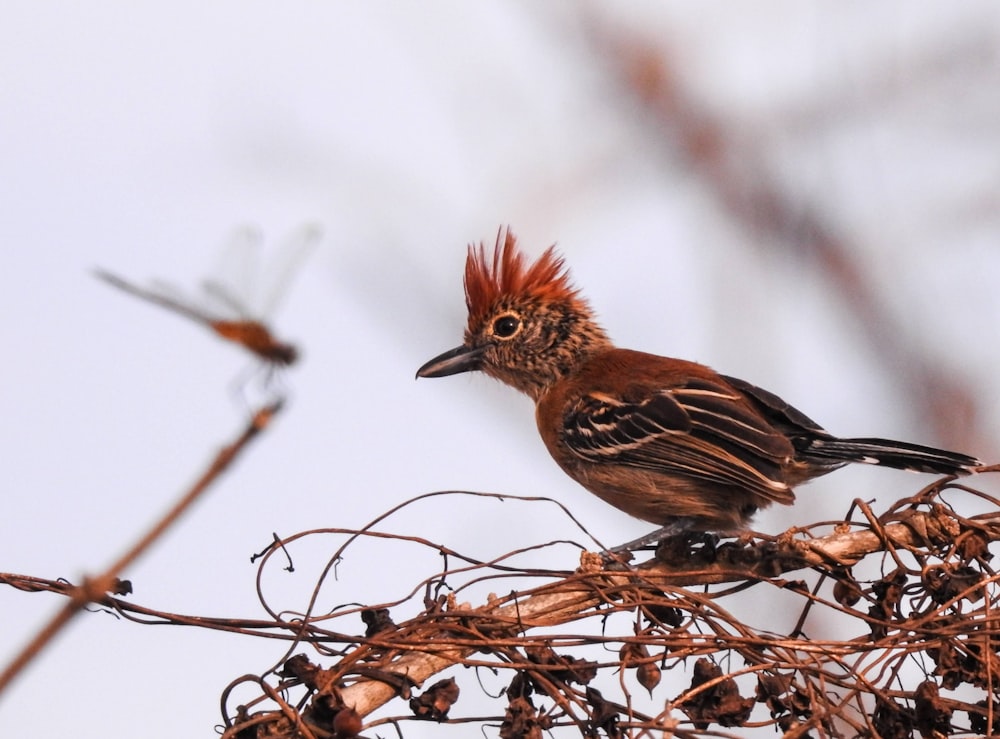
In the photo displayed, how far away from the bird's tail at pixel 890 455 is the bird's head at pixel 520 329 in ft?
5.07

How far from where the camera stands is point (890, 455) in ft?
15.8

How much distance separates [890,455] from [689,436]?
82cm

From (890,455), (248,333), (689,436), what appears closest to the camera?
(248,333)

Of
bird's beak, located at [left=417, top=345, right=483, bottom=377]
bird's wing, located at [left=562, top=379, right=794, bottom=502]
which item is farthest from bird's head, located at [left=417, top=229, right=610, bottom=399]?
bird's wing, located at [left=562, top=379, right=794, bottom=502]

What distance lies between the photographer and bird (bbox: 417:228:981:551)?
4.82 m

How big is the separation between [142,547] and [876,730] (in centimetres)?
260

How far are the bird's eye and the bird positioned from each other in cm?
28

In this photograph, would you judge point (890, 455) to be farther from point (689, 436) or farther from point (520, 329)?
point (520, 329)

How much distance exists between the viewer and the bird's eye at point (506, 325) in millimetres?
6238

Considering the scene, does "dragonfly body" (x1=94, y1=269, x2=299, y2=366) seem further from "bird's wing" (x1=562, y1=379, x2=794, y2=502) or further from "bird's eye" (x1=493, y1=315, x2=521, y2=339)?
"bird's eye" (x1=493, y1=315, x2=521, y2=339)

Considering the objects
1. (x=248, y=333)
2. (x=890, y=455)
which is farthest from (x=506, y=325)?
(x=248, y=333)

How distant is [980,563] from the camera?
11.7 ft

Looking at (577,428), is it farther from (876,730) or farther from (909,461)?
(876,730)

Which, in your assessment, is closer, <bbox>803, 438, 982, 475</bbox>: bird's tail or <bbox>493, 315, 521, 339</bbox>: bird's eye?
<bbox>803, 438, 982, 475</bbox>: bird's tail
